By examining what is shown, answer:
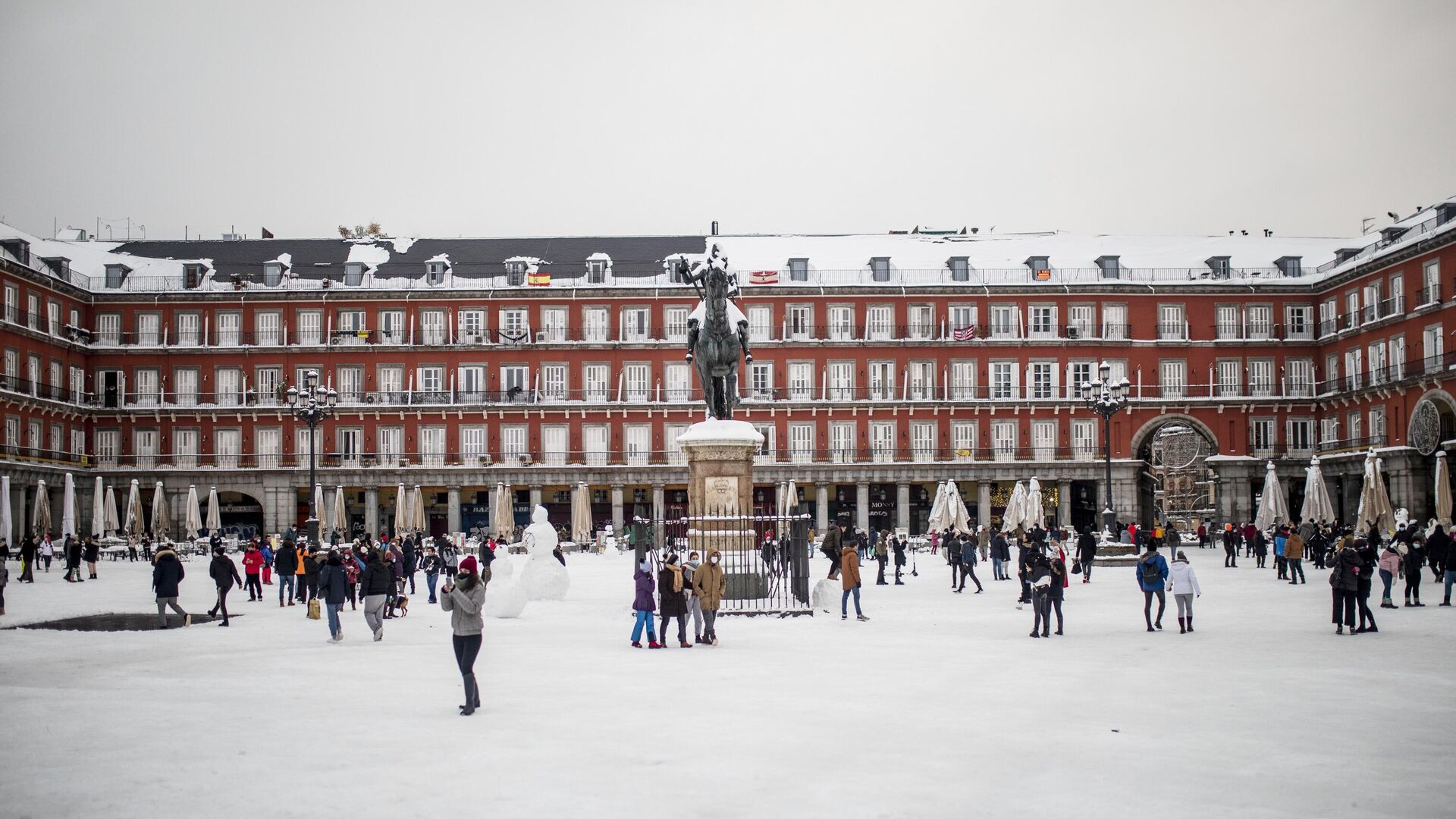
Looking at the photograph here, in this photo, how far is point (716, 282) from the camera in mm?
23188

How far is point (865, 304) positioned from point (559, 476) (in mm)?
17268

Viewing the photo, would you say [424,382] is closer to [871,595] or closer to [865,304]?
[865,304]

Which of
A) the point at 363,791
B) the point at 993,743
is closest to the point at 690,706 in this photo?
the point at 993,743

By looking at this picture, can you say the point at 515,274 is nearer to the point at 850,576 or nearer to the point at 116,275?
the point at 116,275

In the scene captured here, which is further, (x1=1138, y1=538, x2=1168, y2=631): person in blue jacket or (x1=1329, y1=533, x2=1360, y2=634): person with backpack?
(x1=1138, y1=538, x2=1168, y2=631): person in blue jacket

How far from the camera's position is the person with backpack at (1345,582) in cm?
1706

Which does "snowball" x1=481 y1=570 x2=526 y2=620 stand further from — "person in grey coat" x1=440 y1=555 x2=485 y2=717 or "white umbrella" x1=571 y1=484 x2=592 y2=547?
"white umbrella" x1=571 y1=484 x2=592 y2=547

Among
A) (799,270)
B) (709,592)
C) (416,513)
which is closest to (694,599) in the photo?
(709,592)

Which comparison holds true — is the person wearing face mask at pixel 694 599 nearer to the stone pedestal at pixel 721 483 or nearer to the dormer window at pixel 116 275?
the stone pedestal at pixel 721 483

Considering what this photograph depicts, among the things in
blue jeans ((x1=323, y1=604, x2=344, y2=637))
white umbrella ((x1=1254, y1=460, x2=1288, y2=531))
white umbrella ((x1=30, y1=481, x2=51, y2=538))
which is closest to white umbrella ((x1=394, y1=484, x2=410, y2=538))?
white umbrella ((x1=30, y1=481, x2=51, y2=538))

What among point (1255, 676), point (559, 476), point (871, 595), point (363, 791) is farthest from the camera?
point (559, 476)

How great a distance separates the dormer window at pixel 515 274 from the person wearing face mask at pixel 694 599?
47466 millimetres

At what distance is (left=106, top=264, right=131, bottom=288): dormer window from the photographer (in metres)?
63.6

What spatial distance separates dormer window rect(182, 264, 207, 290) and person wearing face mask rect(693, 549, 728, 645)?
53973mm
